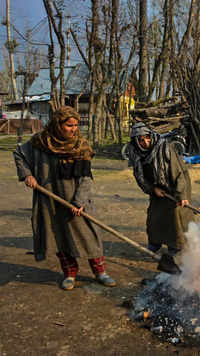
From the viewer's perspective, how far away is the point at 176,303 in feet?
9.38

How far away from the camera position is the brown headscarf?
2977mm

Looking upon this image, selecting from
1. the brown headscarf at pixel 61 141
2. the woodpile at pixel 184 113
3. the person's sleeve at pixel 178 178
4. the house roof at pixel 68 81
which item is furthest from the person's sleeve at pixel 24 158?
the house roof at pixel 68 81

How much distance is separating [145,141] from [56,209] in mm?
1104

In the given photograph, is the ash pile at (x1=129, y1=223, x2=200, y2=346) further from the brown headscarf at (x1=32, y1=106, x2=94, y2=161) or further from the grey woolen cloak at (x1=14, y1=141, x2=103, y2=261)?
the brown headscarf at (x1=32, y1=106, x2=94, y2=161)

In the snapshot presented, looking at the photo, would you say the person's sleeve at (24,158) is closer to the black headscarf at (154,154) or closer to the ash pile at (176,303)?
the black headscarf at (154,154)

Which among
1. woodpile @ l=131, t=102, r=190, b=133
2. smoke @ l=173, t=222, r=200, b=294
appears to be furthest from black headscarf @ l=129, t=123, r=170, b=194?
woodpile @ l=131, t=102, r=190, b=133

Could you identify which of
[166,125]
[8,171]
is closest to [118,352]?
[8,171]

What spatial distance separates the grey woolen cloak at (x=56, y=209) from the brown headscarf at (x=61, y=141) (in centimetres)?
10

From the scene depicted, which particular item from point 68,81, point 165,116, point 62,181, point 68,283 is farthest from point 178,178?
point 68,81

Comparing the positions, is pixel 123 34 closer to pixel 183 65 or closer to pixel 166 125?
pixel 183 65

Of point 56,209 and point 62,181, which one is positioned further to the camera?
point 56,209

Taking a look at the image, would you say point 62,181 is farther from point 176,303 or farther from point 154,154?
point 176,303

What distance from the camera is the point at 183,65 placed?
11.4 metres

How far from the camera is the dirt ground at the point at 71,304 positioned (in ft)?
8.23
